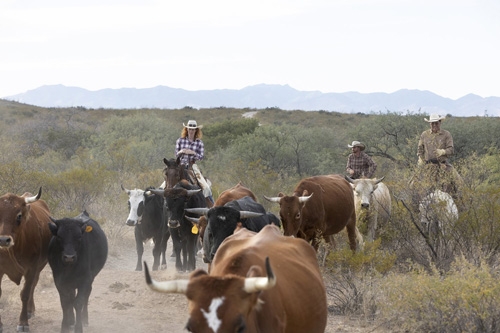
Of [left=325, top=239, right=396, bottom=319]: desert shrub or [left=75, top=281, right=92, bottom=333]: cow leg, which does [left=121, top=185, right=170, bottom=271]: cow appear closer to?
[left=325, top=239, right=396, bottom=319]: desert shrub

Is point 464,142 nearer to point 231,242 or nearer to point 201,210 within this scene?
point 201,210

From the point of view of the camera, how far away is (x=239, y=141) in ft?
101

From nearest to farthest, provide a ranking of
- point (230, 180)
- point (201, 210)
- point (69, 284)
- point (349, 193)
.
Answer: point (69, 284), point (201, 210), point (349, 193), point (230, 180)

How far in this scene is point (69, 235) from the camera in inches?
336

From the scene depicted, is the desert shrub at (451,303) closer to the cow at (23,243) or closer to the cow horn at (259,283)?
the cow horn at (259,283)

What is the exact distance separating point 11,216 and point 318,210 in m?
5.42

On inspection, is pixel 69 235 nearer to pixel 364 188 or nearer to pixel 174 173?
pixel 174 173

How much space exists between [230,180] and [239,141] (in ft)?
26.8

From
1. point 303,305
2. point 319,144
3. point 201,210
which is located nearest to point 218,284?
point 303,305

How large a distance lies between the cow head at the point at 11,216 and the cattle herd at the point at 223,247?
0.01 meters

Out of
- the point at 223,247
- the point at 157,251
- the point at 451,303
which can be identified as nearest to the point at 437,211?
the point at 451,303

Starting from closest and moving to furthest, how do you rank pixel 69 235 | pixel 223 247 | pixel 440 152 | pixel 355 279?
1. pixel 223 247
2. pixel 69 235
3. pixel 355 279
4. pixel 440 152

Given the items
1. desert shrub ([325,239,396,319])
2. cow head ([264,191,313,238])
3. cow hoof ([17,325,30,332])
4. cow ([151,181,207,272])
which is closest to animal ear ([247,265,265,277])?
desert shrub ([325,239,396,319])

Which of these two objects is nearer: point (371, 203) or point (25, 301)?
point (25, 301)
